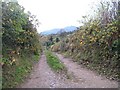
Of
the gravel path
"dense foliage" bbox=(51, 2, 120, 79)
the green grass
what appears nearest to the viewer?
the gravel path

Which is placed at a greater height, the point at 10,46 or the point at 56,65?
the point at 10,46

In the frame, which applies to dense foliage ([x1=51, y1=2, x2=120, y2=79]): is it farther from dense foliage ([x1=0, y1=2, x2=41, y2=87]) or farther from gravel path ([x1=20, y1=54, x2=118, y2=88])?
dense foliage ([x1=0, y1=2, x2=41, y2=87])

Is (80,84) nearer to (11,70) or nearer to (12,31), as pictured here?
(11,70)

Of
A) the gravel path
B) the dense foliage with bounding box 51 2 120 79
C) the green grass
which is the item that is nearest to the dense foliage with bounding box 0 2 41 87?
the gravel path

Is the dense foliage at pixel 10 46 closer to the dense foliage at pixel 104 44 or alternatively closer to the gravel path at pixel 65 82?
the gravel path at pixel 65 82

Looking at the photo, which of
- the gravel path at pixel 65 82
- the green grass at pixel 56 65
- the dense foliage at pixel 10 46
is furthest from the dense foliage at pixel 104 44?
the dense foliage at pixel 10 46

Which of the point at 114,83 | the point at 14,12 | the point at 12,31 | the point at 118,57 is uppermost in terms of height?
the point at 14,12

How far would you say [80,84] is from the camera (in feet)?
33.4

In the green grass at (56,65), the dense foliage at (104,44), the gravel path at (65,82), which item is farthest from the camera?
the green grass at (56,65)

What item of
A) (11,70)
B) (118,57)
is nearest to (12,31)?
(11,70)

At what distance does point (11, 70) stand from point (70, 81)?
2.71 meters

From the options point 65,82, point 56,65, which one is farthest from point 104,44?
point 65,82

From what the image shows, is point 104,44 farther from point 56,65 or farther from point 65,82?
point 65,82

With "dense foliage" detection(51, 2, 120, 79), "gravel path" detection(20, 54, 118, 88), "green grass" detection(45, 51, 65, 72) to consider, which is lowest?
"gravel path" detection(20, 54, 118, 88)
